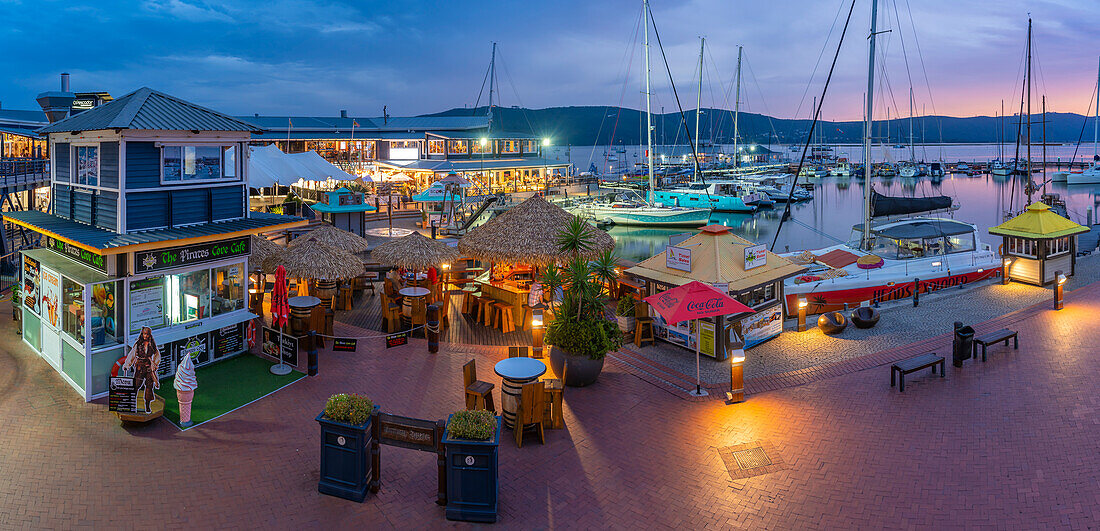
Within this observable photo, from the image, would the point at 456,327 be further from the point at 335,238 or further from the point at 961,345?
the point at 961,345

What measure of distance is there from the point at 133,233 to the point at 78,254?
4.25 feet

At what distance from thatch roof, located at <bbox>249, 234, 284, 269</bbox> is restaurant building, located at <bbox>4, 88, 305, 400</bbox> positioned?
13.2 feet

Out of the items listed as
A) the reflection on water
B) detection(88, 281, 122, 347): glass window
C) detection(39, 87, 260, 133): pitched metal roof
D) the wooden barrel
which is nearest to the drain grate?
detection(88, 281, 122, 347): glass window

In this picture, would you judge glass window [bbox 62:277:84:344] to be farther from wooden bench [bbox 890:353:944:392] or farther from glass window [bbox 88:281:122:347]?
wooden bench [bbox 890:353:944:392]

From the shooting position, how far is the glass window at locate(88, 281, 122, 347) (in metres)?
12.7

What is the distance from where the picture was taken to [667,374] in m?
14.3

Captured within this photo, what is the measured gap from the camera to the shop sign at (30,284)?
590 inches

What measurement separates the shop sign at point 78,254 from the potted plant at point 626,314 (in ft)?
35.1

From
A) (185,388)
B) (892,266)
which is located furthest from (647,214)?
(185,388)

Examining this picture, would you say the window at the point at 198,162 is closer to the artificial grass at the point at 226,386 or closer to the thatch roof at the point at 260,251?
the artificial grass at the point at 226,386

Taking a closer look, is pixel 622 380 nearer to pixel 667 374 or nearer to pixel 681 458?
pixel 667 374

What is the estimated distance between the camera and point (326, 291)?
19078 millimetres

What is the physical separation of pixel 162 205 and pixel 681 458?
10.7m

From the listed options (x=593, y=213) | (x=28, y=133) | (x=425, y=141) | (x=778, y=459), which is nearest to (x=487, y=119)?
(x=425, y=141)
